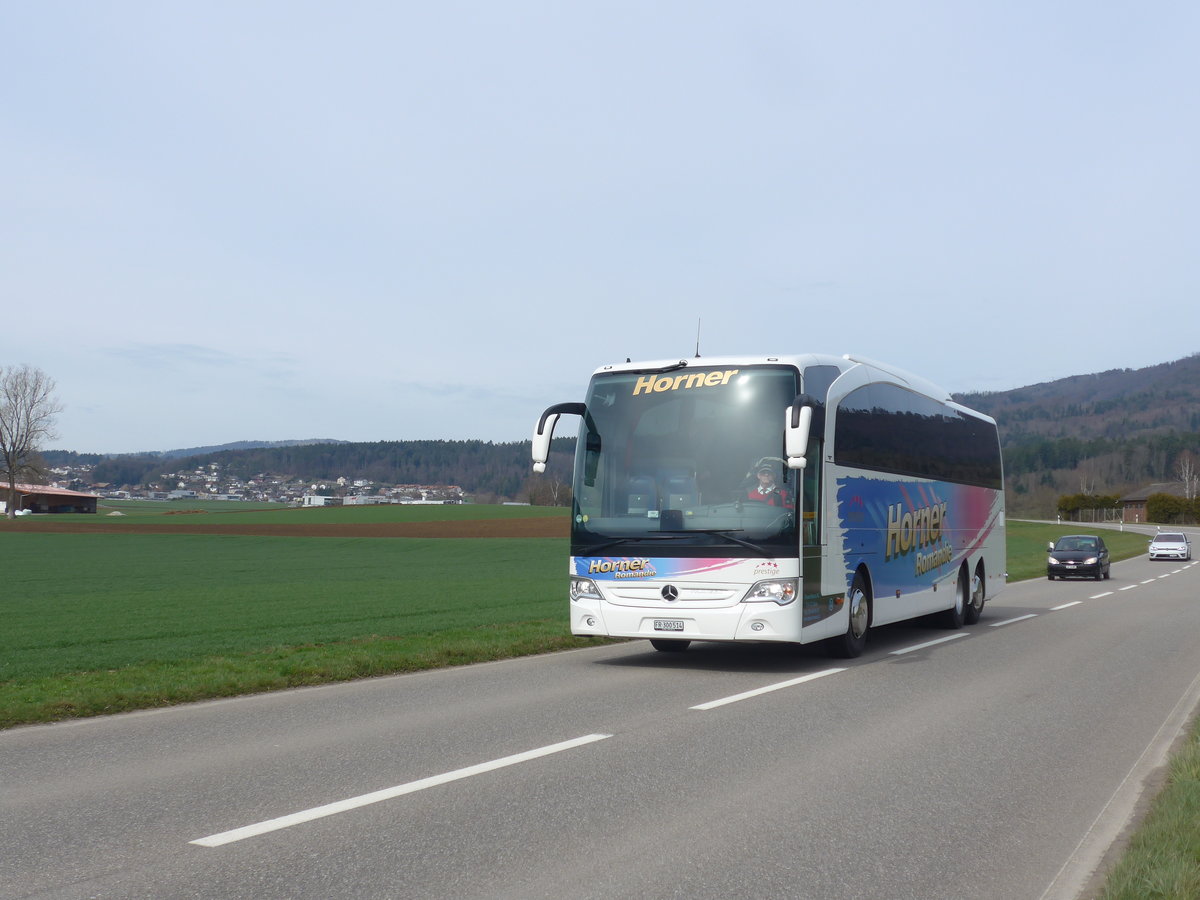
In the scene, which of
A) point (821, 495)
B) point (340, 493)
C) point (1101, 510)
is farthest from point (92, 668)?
point (340, 493)

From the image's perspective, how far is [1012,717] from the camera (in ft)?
30.5

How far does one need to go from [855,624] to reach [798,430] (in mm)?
3716

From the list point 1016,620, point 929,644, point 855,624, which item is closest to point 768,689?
point 855,624

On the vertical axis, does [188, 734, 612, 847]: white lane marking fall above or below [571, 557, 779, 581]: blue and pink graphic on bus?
below

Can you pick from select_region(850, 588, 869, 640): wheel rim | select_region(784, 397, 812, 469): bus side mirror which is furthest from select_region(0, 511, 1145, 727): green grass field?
select_region(784, 397, 812, 469): bus side mirror

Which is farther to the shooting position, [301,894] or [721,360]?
[721,360]

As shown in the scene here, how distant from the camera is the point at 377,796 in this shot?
6195 millimetres

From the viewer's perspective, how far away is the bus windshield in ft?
38.9

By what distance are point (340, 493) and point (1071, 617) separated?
588 feet

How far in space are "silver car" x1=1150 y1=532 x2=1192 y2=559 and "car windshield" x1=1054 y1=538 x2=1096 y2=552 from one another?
17.5 metres

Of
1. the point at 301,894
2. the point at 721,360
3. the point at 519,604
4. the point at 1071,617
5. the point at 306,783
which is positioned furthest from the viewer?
the point at 519,604

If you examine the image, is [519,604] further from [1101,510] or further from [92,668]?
[1101,510]

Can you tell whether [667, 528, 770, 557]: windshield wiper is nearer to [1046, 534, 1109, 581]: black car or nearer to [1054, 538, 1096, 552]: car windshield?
[1046, 534, 1109, 581]: black car

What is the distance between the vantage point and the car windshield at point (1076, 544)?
35000mm
